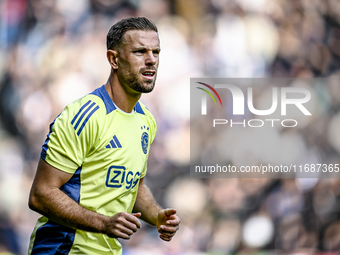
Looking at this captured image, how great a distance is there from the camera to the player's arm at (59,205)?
1.83 metres

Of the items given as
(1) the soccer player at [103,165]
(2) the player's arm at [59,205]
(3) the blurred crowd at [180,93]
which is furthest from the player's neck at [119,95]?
(3) the blurred crowd at [180,93]

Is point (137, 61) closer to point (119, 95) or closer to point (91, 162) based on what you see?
point (119, 95)

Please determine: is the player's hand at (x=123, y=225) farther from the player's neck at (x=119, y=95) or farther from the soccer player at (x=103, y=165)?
the player's neck at (x=119, y=95)

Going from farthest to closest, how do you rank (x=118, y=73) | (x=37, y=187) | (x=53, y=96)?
(x=53, y=96) < (x=118, y=73) < (x=37, y=187)

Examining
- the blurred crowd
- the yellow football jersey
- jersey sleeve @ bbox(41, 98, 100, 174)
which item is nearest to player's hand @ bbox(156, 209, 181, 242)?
the yellow football jersey

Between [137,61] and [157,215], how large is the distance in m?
0.86

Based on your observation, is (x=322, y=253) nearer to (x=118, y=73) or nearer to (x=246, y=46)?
(x=246, y=46)

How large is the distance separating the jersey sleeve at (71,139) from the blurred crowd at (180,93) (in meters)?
2.34

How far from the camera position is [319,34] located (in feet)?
14.6

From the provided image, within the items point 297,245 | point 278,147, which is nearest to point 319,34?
point 278,147

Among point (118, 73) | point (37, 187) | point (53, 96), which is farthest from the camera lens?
point (53, 96)

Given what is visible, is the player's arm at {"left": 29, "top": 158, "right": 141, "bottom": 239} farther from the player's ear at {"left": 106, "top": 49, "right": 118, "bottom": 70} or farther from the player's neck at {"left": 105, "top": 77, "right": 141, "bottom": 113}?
the player's ear at {"left": 106, "top": 49, "right": 118, "bottom": 70}

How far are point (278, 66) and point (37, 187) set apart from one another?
3.22 metres

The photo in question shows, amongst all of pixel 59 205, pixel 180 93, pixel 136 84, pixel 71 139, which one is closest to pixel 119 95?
pixel 136 84
